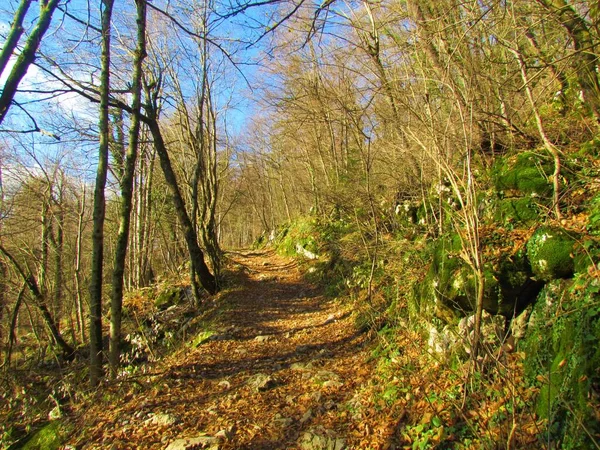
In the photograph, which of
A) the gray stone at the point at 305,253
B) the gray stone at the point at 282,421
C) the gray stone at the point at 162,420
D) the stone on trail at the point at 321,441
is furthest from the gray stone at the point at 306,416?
the gray stone at the point at 305,253

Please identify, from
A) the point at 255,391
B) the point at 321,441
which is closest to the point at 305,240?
the point at 255,391

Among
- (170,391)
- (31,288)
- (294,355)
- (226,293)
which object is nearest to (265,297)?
(226,293)

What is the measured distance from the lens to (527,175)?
440 cm

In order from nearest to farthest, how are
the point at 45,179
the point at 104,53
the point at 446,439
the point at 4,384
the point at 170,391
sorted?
the point at 446,439 → the point at 170,391 → the point at 104,53 → the point at 4,384 → the point at 45,179

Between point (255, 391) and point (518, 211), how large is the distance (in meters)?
3.99

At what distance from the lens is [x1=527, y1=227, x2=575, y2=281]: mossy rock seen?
3156 mm

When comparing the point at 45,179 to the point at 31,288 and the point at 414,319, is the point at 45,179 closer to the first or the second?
the point at 31,288

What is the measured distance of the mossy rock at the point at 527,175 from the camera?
4188mm

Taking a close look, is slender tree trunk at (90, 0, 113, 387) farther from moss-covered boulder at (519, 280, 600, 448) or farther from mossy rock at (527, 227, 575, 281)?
mossy rock at (527, 227, 575, 281)

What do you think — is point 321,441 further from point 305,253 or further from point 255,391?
point 305,253

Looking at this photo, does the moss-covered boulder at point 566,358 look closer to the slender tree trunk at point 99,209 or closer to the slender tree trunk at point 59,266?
the slender tree trunk at point 99,209

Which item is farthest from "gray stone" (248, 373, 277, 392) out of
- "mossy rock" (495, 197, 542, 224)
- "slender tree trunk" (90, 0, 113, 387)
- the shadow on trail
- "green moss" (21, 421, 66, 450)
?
"mossy rock" (495, 197, 542, 224)

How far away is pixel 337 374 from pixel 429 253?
243 cm

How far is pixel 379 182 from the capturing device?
27.1 feet
